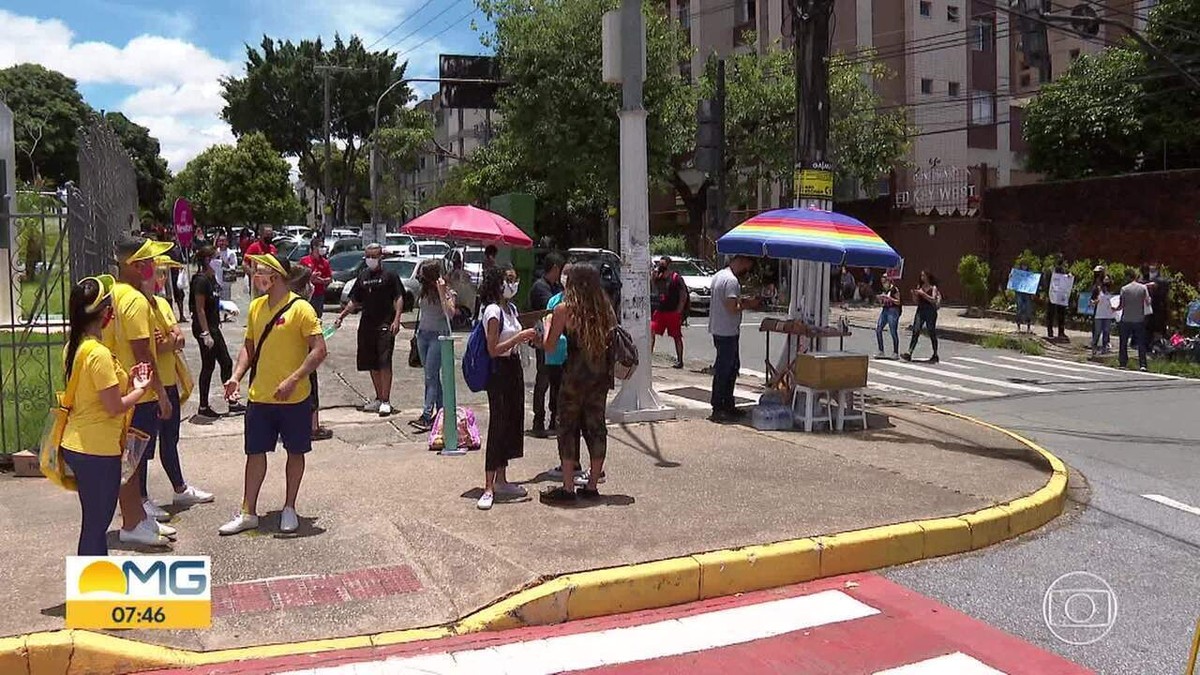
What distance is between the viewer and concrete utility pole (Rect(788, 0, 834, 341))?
33.9 ft

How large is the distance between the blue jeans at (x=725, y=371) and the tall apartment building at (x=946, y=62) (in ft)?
89.8

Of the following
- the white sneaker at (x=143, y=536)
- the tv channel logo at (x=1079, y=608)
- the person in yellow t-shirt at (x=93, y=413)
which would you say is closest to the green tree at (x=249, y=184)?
the white sneaker at (x=143, y=536)

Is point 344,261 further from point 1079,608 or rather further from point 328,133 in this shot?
point 1079,608

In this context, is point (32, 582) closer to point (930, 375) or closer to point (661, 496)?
point (661, 496)

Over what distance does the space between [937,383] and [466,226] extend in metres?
7.15

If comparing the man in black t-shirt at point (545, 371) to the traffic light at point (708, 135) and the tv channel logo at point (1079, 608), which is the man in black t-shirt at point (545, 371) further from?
the tv channel logo at point (1079, 608)

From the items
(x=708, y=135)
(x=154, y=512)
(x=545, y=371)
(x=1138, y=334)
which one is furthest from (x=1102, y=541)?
(x=1138, y=334)

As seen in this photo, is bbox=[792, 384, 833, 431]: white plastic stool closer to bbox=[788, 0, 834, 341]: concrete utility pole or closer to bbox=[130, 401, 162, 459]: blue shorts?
bbox=[788, 0, 834, 341]: concrete utility pole

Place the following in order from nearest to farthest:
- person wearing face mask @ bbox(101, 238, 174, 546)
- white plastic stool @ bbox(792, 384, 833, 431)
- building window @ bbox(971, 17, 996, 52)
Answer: person wearing face mask @ bbox(101, 238, 174, 546)
white plastic stool @ bbox(792, 384, 833, 431)
building window @ bbox(971, 17, 996, 52)

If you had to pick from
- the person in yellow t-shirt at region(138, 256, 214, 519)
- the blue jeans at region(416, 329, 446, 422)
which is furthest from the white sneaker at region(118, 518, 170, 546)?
the blue jeans at region(416, 329, 446, 422)

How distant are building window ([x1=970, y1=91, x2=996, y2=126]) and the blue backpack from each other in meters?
36.4

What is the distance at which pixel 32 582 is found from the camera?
17.0 ft

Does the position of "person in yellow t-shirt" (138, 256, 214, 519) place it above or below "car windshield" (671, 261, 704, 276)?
below

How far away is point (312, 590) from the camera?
5.21m
